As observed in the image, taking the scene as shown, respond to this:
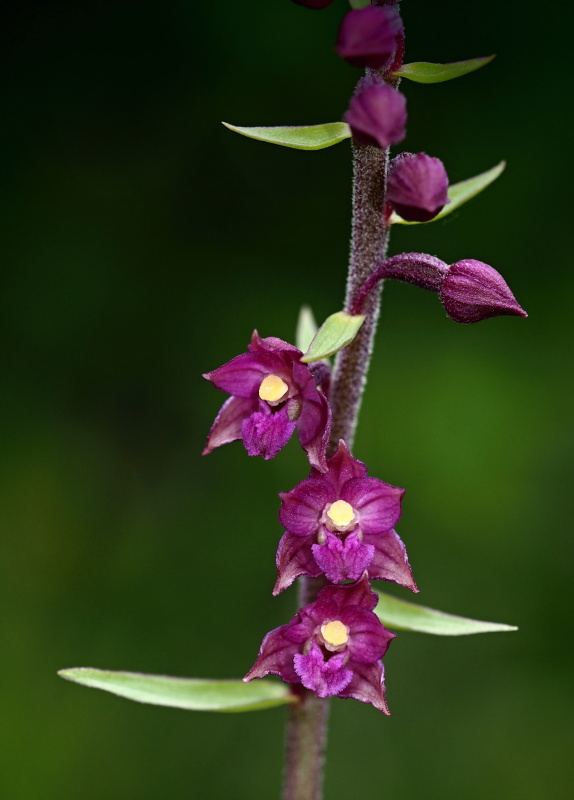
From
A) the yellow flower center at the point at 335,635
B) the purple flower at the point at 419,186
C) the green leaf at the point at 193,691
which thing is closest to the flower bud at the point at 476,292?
the purple flower at the point at 419,186

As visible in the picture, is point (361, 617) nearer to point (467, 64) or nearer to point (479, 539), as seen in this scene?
point (467, 64)

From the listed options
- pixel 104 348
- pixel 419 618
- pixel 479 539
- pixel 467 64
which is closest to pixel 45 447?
pixel 104 348

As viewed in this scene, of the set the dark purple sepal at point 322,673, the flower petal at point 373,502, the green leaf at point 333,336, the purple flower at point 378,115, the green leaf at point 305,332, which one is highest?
the green leaf at point 305,332

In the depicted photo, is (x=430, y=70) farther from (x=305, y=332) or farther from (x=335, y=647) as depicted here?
(x=335, y=647)

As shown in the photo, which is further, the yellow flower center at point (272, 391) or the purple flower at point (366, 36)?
the yellow flower center at point (272, 391)

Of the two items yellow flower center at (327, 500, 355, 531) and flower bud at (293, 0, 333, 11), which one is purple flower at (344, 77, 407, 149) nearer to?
flower bud at (293, 0, 333, 11)

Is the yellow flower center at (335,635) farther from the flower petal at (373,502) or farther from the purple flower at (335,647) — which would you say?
the flower petal at (373,502)

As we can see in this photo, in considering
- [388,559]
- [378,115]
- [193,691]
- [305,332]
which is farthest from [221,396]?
[378,115]

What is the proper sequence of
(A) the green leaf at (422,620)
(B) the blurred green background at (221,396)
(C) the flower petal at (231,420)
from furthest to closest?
(B) the blurred green background at (221,396) < (A) the green leaf at (422,620) < (C) the flower petal at (231,420)
